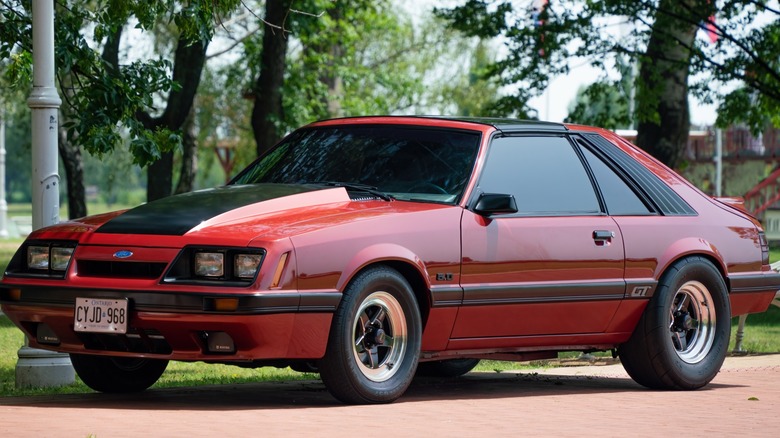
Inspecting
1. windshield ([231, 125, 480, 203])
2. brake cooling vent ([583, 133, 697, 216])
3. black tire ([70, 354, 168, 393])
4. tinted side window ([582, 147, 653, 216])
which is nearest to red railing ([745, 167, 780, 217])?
brake cooling vent ([583, 133, 697, 216])

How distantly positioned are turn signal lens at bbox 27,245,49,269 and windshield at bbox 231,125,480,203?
151 cm

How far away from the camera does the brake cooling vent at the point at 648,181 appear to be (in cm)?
939

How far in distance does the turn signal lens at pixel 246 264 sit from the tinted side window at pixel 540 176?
67.9 inches

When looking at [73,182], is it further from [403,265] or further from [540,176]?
[403,265]

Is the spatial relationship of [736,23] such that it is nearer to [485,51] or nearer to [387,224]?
[387,224]

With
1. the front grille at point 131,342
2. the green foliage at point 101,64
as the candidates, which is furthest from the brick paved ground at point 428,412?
the green foliage at point 101,64

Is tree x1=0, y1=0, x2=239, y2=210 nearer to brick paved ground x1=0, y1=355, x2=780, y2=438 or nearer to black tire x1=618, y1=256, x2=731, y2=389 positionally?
brick paved ground x1=0, y1=355, x2=780, y2=438

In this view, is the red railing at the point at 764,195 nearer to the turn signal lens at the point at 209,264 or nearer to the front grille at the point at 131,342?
the front grille at the point at 131,342

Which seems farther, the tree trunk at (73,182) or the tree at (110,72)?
the tree trunk at (73,182)

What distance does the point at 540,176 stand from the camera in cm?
883

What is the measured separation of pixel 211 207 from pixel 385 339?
115cm

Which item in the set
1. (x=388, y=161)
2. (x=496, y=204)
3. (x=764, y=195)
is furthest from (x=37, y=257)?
(x=764, y=195)

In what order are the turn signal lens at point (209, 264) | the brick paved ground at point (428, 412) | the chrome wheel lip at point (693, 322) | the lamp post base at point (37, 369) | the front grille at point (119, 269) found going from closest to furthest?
1. the brick paved ground at point (428, 412)
2. the turn signal lens at point (209, 264)
3. the front grille at point (119, 269)
4. the lamp post base at point (37, 369)
5. the chrome wheel lip at point (693, 322)

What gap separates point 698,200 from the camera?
965cm
